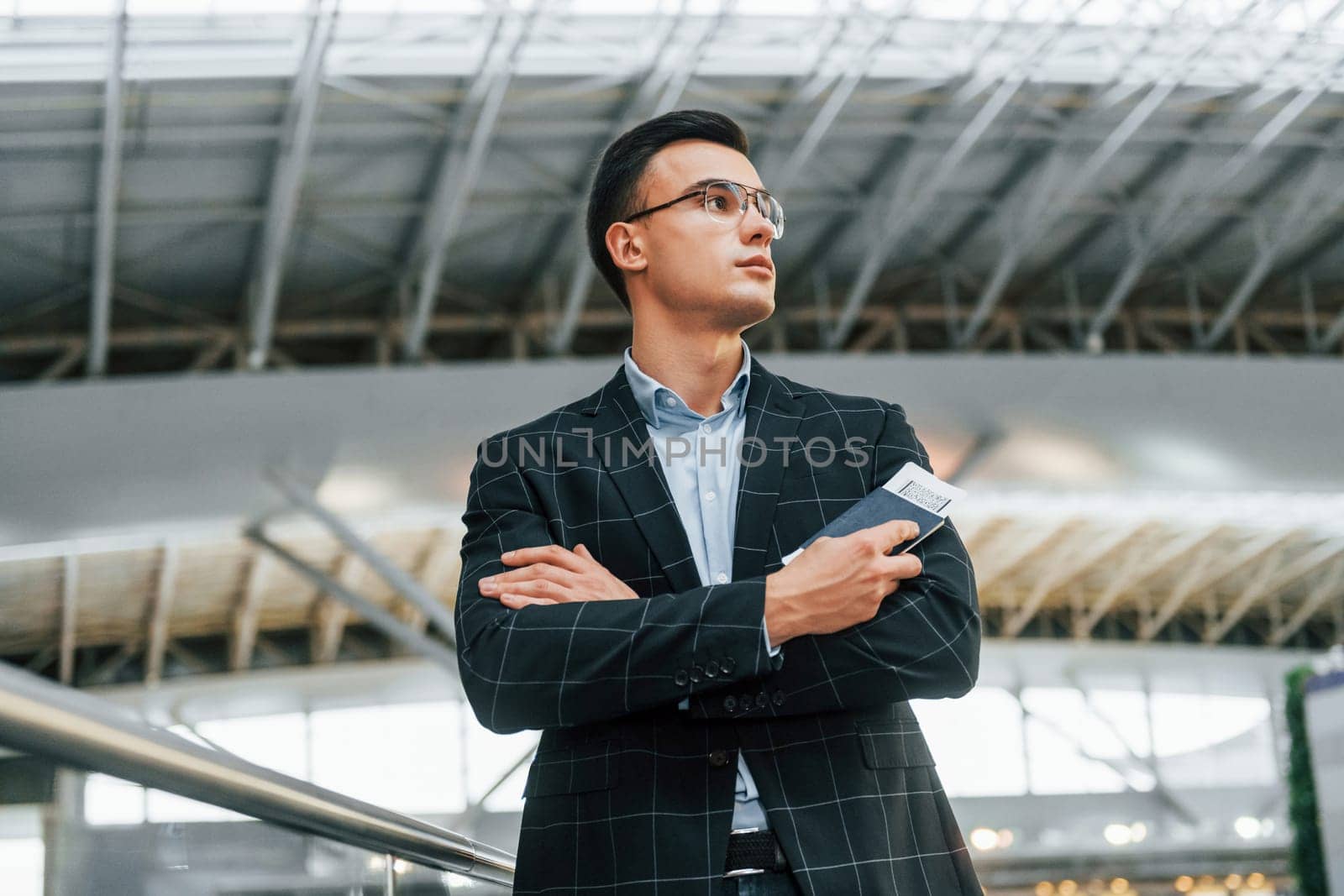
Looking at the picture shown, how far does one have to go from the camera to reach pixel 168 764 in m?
1.66

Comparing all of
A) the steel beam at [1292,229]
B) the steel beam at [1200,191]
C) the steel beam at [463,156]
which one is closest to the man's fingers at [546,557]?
the steel beam at [463,156]

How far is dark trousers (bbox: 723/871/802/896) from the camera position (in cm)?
211

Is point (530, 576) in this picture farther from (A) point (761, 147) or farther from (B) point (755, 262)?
(A) point (761, 147)

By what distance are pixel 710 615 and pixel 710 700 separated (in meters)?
0.15

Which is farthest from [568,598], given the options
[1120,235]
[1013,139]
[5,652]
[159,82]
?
[5,652]

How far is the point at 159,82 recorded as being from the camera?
1750cm

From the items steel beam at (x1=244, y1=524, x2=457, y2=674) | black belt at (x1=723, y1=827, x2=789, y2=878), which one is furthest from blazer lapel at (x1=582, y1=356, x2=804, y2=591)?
steel beam at (x1=244, y1=524, x2=457, y2=674)

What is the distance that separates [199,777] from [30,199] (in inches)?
756

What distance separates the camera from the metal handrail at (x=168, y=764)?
134cm

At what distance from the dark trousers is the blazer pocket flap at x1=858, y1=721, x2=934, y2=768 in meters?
0.22

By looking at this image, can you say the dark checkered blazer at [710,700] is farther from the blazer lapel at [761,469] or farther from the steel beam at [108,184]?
the steel beam at [108,184]

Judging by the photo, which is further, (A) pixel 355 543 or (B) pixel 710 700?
(A) pixel 355 543

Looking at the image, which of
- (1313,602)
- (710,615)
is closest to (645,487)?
(710,615)

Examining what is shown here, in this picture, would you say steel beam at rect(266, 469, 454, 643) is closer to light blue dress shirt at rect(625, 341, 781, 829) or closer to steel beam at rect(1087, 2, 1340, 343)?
steel beam at rect(1087, 2, 1340, 343)
